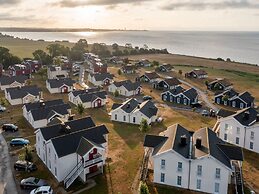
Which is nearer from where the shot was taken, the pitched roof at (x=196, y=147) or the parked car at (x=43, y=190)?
the parked car at (x=43, y=190)

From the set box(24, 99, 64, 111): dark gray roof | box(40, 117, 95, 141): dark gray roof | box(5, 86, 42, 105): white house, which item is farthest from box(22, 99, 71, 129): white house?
box(5, 86, 42, 105): white house

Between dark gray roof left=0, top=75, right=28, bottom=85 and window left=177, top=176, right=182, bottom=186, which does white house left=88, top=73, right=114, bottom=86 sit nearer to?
dark gray roof left=0, top=75, right=28, bottom=85

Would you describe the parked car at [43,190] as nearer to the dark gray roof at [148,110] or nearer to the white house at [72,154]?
the white house at [72,154]

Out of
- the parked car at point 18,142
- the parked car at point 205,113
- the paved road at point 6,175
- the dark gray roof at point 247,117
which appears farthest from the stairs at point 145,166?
the parked car at point 205,113

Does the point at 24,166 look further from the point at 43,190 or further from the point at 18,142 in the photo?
the point at 18,142

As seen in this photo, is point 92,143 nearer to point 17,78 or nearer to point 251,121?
point 251,121

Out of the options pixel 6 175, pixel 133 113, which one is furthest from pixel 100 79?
pixel 6 175

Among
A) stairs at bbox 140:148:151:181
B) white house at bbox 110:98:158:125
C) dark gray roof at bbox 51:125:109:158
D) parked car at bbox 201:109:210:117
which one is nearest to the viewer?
dark gray roof at bbox 51:125:109:158
